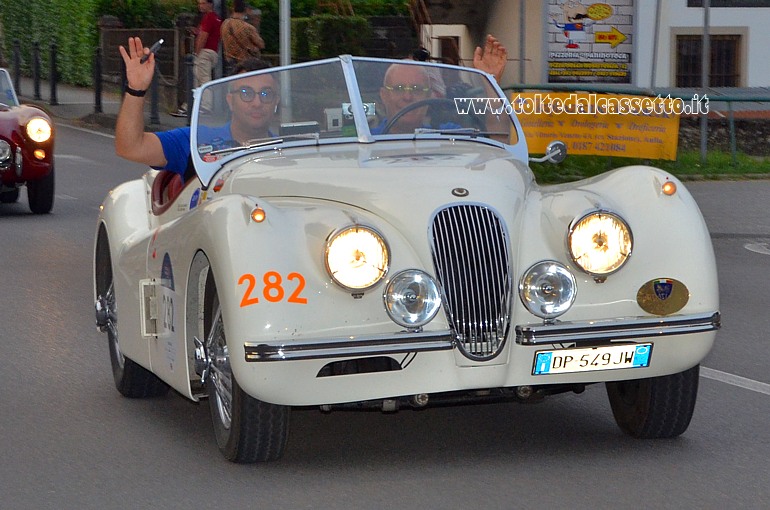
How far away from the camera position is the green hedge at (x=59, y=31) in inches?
1328

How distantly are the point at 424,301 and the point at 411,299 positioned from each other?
0.05 meters

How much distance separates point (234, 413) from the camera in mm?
5414

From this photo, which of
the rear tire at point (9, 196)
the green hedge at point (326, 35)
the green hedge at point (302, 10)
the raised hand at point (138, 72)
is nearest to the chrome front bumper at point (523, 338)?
the raised hand at point (138, 72)

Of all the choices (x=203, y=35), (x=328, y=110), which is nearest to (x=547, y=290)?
(x=328, y=110)

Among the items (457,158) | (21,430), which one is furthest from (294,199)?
(21,430)

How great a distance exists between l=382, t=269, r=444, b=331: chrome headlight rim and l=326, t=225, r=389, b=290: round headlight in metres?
0.05

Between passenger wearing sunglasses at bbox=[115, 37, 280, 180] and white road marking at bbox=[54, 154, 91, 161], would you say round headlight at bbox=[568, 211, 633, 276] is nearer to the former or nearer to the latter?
passenger wearing sunglasses at bbox=[115, 37, 280, 180]

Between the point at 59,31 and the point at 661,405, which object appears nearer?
the point at 661,405

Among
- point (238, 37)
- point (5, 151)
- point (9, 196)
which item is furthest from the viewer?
point (238, 37)

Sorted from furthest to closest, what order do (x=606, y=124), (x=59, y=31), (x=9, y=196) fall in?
(x=59, y=31) → (x=606, y=124) → (x=9, y=196)

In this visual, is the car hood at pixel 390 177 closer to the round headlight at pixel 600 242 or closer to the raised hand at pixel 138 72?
the round headlight at pixel 600 242

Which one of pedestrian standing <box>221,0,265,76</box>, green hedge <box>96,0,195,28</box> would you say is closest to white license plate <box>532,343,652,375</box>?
pedestrian standing <box>221,0,265,76</box>


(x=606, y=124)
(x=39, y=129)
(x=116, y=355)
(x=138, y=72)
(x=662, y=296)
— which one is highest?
(x=138, y=72)

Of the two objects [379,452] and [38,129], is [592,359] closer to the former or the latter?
[379,452]
